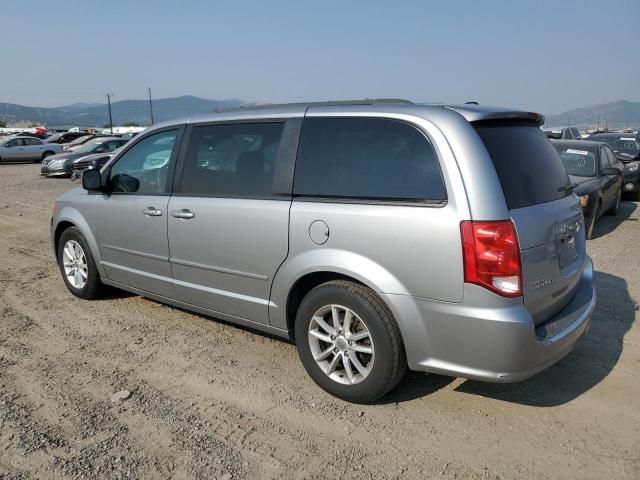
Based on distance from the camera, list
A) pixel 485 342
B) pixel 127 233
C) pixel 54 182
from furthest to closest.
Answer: pixel 54 182 → pixel 127 233 → pixel 485 342

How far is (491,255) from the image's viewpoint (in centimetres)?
272

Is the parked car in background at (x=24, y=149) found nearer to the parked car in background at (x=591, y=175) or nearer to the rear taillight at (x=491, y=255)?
the parked car in background at (x=591, y=175)

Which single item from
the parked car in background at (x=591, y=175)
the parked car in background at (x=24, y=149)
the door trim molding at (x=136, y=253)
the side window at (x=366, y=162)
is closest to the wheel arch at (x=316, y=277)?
the side window at (x=366, y=162)

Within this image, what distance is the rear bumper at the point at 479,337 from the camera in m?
2.74

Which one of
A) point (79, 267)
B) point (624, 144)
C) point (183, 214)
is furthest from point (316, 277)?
point (624, 144)

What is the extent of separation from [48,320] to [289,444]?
3.00 meters

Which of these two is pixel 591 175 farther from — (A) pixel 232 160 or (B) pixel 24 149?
(B) pixel 24 149

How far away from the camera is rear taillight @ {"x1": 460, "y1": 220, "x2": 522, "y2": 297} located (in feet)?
8.95

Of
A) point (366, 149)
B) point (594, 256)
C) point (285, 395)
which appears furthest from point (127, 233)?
point (594, 256)

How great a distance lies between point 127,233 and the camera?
4590 mm

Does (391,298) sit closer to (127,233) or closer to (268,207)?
(268,207)

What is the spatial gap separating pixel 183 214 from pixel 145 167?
0.85 metres

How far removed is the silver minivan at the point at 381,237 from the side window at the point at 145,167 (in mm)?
133

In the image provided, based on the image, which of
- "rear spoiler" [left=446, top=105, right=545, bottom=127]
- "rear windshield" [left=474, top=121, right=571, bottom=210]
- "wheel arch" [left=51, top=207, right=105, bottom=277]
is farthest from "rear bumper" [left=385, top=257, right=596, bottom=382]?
"wheel arch" [left=51, top=207, right=105, bottom=277]
